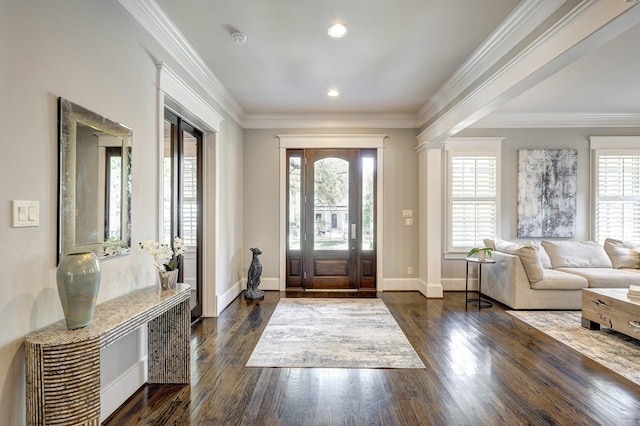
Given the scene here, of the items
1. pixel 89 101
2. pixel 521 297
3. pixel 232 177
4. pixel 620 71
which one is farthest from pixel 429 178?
pixel 89 101

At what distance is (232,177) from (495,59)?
354 centimetres

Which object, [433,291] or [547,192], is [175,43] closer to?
[433,291]

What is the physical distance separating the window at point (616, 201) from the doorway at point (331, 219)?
3756 millimetres

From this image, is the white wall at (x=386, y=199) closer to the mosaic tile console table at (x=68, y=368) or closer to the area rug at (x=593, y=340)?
the area rug at (x=593, y=340)

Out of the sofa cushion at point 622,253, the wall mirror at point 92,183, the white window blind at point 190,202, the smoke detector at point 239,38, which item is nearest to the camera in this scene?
the wall mirror at point 92,183

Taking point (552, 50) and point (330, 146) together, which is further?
point (330, 146)

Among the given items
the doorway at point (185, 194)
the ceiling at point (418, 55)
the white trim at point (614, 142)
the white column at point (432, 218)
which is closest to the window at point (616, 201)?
the white trim at point (614, 142)

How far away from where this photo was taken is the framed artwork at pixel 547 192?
17.4 ft

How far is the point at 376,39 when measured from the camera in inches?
117

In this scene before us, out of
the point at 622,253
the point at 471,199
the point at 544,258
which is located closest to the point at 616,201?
the point at 622,253

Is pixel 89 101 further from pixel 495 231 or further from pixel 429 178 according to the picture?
pixel 495 231

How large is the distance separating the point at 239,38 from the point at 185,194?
5.95 feet

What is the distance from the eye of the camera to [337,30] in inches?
109

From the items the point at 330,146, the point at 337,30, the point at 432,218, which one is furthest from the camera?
the point at 330,146
